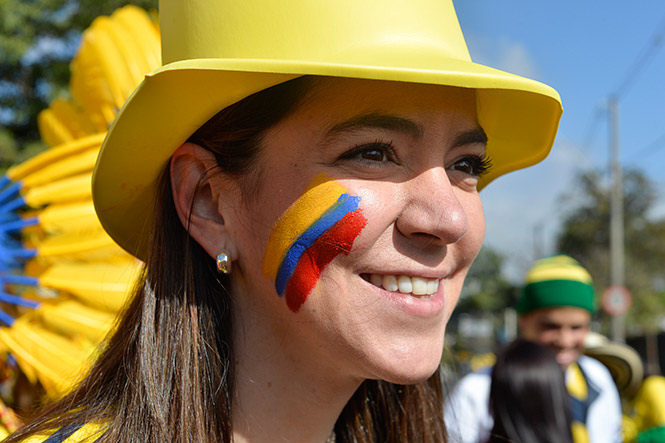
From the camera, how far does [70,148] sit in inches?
126

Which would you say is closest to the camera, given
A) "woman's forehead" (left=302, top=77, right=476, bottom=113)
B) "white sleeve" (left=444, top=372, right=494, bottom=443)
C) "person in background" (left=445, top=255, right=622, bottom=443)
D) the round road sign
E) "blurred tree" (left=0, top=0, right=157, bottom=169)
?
"woman's forehead" (left=302, top=77, right=476, bottom=113)

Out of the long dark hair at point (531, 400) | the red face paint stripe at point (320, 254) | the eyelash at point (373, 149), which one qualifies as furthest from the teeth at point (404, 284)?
the long dark hair at point (531, 400)

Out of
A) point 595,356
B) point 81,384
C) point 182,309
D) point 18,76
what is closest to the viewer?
point 182,309

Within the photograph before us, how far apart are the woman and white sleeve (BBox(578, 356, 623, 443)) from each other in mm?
3022

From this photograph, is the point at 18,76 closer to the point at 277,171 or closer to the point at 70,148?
the point at 70,148

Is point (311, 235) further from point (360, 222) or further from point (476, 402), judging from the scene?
point (476, 402)

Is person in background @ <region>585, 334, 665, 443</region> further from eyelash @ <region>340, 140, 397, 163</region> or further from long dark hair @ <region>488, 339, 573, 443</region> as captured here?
eyelash @ <region>340, 140, 397, 163</region>

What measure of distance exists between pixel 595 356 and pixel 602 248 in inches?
1099

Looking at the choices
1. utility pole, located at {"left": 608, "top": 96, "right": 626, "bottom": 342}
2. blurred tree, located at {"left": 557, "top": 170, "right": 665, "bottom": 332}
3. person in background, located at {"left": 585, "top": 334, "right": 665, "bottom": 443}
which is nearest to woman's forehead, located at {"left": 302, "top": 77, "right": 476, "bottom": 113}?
person in background, located at {"left": 585, "top": 334, "right": 665, "bottom": 443}

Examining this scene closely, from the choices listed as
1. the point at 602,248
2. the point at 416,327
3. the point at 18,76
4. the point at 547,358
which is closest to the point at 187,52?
the point at 416,327

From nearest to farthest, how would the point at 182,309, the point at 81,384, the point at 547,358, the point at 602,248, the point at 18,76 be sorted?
the point at 182,309
the point at 81,384
the point at 547,358
the point at 18,76
the point at 602,248

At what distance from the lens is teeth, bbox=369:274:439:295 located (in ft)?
4.75

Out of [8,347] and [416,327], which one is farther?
[8,347]

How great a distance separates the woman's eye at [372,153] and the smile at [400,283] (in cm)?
25
